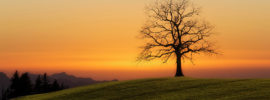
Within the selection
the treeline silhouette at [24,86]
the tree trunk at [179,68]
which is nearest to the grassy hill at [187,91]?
the tree trunk at [179,68]

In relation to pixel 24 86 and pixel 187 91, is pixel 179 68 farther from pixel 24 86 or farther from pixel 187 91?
pixel 24 86

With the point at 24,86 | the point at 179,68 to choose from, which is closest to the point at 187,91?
the point at 179,68

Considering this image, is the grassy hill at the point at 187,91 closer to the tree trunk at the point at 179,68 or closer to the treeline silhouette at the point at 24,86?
the tree trunk at the point at 179,68

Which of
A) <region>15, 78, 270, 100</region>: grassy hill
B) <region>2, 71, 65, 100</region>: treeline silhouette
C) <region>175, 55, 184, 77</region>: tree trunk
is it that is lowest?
<region>2, 71, 65, 100</region>: treeline silhouette

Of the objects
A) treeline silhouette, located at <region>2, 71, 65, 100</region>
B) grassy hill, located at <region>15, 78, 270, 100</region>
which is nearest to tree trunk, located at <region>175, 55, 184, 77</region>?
grassy hill, located at <region>15, 78, 270, 100</region>

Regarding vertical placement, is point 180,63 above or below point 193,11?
below

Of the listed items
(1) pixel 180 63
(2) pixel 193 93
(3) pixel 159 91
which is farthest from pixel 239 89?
(1) pixel 180 63

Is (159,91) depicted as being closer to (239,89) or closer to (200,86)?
(200,86)

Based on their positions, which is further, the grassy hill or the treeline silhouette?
the treeline silhouette

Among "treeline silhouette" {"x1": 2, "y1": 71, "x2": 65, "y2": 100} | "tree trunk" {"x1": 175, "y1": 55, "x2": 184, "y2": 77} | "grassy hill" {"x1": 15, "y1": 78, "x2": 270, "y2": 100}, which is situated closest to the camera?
"grassy hill" {"x1": 15, "y1": 78, "x2": 270, "y2": 100}

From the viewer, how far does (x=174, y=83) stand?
142ft

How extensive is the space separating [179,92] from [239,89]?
611 cm

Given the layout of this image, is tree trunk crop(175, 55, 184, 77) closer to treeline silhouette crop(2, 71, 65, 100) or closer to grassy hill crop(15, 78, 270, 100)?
grassy hill crop(15, 78, 270, 100)

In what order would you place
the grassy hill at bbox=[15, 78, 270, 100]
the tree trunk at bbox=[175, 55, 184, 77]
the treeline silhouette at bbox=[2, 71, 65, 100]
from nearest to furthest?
the grassy hill at bbox=[15, 78, 270, 100] < the tree trunk at bbox=[175, 55, 184, 77] < the treeline silhouette at bbox=[2, 71, 65, 100]
